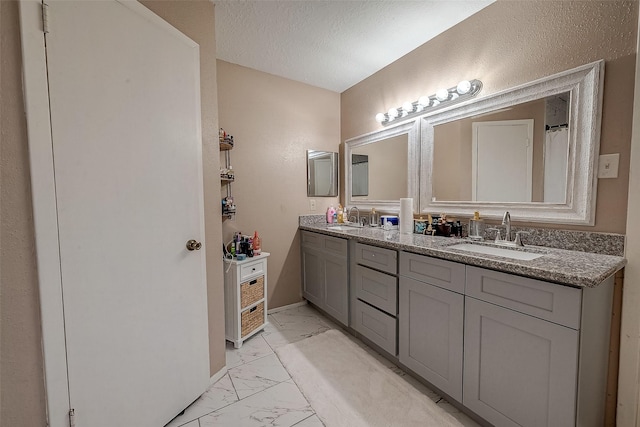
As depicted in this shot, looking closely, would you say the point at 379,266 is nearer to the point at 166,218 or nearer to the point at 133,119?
the point at 166,218

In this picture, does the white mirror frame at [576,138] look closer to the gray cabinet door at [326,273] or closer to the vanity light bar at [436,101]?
the vanity light bar at [436,101]

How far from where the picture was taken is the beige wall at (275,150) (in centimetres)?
246

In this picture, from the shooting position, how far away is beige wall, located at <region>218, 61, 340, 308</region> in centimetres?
246

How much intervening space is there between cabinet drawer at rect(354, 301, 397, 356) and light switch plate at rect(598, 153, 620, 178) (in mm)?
1345

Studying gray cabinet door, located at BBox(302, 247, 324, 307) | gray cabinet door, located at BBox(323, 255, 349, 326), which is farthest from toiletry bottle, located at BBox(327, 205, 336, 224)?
gray cabinet door, located at BBox(323, 255, 349, 326)

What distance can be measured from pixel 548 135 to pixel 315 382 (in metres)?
2.03

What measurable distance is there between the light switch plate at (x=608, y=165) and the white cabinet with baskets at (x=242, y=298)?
2.19m

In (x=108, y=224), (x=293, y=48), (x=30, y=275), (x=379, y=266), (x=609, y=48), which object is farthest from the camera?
(x=293, y=48)

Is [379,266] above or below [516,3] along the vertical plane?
below

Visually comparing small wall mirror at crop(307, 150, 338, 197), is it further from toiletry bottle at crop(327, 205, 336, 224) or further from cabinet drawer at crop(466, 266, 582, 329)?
cabinet drawer at crop(466, 266, 582, 329)

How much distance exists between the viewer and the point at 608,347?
4.02 feet

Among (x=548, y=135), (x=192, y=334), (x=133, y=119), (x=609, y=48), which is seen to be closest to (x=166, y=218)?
(x=133, y=119)

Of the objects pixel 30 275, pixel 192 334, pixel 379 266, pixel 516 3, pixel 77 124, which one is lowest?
pixel 192 334

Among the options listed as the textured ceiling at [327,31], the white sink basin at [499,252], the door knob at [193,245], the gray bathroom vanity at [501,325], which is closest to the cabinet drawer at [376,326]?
the gray bathroom vanity at [501,325]
